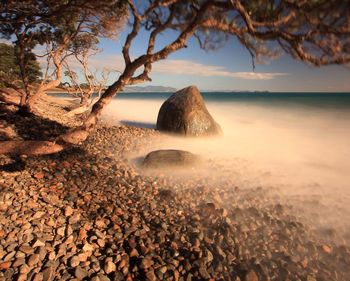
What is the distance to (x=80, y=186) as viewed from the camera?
5168 millimetres

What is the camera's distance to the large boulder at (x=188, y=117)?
10.9 metres

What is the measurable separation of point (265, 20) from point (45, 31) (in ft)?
27.2

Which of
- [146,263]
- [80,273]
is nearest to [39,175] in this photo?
[80,273]

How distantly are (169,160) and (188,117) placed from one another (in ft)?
14.2

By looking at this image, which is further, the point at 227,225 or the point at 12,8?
the point at 12,8

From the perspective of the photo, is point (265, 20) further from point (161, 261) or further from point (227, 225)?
point (161, 261)

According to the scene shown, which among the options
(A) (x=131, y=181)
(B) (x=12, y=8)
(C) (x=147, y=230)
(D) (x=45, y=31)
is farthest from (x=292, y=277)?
(D) (x=45, y=31)

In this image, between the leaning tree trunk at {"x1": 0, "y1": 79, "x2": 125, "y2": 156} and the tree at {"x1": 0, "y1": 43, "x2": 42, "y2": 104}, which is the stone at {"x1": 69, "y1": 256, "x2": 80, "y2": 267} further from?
the tree at {"x1": 0, "y1": 43, "x2": 42, "y2": 104}

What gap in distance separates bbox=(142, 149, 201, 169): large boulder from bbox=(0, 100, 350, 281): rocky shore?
2.53 feet

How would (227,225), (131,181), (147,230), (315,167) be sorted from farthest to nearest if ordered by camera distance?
(315,167), (131,181), (227,225), (147,230)

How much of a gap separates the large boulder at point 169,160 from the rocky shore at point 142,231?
77 cm

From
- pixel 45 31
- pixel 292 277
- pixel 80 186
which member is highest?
pixel 45 31

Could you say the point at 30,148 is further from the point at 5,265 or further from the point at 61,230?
the point at 5,265

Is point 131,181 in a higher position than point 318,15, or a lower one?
lower
